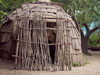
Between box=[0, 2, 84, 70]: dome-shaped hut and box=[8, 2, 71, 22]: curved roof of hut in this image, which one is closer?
box=[0, 2, 84, 70]: dome-shaped hut

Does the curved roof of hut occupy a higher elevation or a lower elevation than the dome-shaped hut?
higher

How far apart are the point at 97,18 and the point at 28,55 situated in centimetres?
651

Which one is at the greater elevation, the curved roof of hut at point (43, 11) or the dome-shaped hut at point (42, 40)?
the curved roof of hut at point (43, 11)

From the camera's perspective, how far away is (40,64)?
8.31 metres

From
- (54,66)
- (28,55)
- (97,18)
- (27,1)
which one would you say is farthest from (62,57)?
(97,18)

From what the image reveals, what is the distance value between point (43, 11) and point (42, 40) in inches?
70.9

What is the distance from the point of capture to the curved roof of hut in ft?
30.9

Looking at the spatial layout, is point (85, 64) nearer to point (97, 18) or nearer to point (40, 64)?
point (40, 64)

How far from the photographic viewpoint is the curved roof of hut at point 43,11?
9424mm

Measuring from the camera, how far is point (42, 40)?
8617 millimetres

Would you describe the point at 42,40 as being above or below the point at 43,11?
below

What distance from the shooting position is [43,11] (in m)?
9.81

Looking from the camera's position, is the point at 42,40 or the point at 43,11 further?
the point at 43,11

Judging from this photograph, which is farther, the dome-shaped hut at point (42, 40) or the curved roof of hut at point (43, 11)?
the curved roof of hut at point (43, 11)
